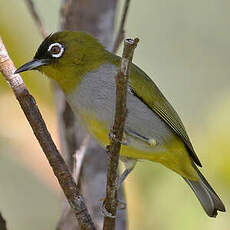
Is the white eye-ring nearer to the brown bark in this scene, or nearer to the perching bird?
the perching bird

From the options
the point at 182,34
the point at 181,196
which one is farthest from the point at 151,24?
the point at 181,196

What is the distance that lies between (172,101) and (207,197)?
6.91 feet

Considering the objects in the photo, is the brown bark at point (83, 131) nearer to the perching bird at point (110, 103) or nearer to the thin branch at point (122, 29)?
the thin branch at point (122, 29)

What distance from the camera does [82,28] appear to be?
5078mm

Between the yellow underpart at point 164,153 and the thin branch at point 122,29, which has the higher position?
the thin branch at point 122,29

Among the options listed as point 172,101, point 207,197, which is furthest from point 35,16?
point 172,101

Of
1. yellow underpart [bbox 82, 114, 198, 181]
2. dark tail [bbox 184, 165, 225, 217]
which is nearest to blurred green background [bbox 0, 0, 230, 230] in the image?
dark tail [bbox 184, 165, 225, 217]

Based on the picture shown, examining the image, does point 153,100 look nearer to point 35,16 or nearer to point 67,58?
point 67,58

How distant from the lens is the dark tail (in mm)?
4324

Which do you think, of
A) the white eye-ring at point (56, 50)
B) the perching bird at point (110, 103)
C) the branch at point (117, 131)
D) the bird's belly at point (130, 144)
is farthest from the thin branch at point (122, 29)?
the branch at point (117, 131)

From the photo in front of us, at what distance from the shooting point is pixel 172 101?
637 cm

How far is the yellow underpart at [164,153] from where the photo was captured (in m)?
3.81

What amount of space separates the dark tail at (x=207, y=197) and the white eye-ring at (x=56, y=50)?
117 cm

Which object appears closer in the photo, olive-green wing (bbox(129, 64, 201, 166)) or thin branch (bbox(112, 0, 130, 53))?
olive-green wing (bbox(129, 64, 201, 166))
